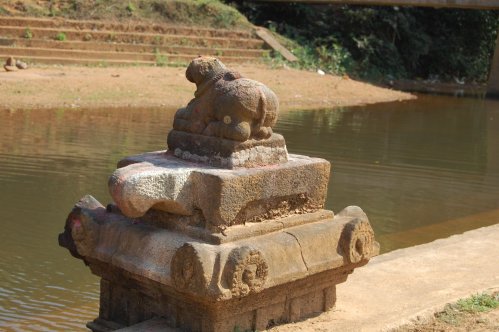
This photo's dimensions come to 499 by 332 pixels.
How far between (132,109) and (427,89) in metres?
13.7

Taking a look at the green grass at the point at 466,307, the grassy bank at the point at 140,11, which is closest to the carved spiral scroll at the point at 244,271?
the green grass at the point at 466,307

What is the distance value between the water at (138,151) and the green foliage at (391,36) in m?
10.0

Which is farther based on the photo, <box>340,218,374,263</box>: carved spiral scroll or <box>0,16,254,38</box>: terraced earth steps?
<box>0,16,254,38</box>: terraced earth steps

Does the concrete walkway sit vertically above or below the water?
above

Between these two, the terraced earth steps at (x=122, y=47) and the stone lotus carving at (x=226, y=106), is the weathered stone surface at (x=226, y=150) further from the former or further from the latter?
the terraced earth steps at (x=122, y=47)

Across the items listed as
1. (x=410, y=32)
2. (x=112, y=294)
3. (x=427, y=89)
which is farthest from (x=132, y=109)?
(x=410, y=32)

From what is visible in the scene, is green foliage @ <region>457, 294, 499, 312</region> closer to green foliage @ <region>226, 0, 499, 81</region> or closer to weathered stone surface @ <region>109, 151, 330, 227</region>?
weathered stone surface @ <region>109, 151, 330, 227</region>

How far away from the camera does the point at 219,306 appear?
4336 mm

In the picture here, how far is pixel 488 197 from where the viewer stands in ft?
36.0

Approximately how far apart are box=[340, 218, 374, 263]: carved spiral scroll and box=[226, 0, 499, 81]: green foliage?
A: 69.6ft

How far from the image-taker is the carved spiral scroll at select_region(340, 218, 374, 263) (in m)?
4.97

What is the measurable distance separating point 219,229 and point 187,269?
12.6 inches

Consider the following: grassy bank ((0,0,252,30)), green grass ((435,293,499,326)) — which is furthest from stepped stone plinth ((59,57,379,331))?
grassy bank ((0,0,252,30))

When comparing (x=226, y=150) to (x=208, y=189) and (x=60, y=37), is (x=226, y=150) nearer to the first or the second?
(x=208, y=189)
